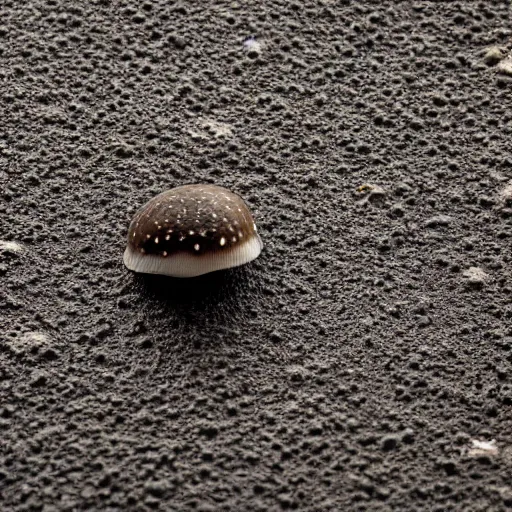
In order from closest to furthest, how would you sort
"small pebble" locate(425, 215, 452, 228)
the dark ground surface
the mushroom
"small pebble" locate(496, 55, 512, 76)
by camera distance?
the dark ground surface < the mushroom < "small pebble" locate(425, 215, 452, 228) < "small pebble" locate(496, 55, 512, 76)

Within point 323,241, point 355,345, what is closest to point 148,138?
point 323,241

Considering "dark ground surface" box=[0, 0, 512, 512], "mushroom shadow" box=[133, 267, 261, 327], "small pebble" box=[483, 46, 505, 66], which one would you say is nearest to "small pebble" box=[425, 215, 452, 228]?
"dark ground surface" box=[0, 0, 512, 512]

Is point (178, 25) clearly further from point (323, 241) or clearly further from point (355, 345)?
point (355, 345)

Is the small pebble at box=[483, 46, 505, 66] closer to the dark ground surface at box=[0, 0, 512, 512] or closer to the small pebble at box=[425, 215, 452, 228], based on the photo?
the dark ground surface at box=[0, 0, 512, 512]

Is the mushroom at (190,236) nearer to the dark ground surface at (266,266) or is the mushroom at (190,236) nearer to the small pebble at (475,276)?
the dark ground surface at (266,266)

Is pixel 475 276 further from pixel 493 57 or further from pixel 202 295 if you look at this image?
pixel 493 57

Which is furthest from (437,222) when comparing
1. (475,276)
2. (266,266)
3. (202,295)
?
(202,295)

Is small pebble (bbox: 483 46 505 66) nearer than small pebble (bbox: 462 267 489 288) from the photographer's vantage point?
No
